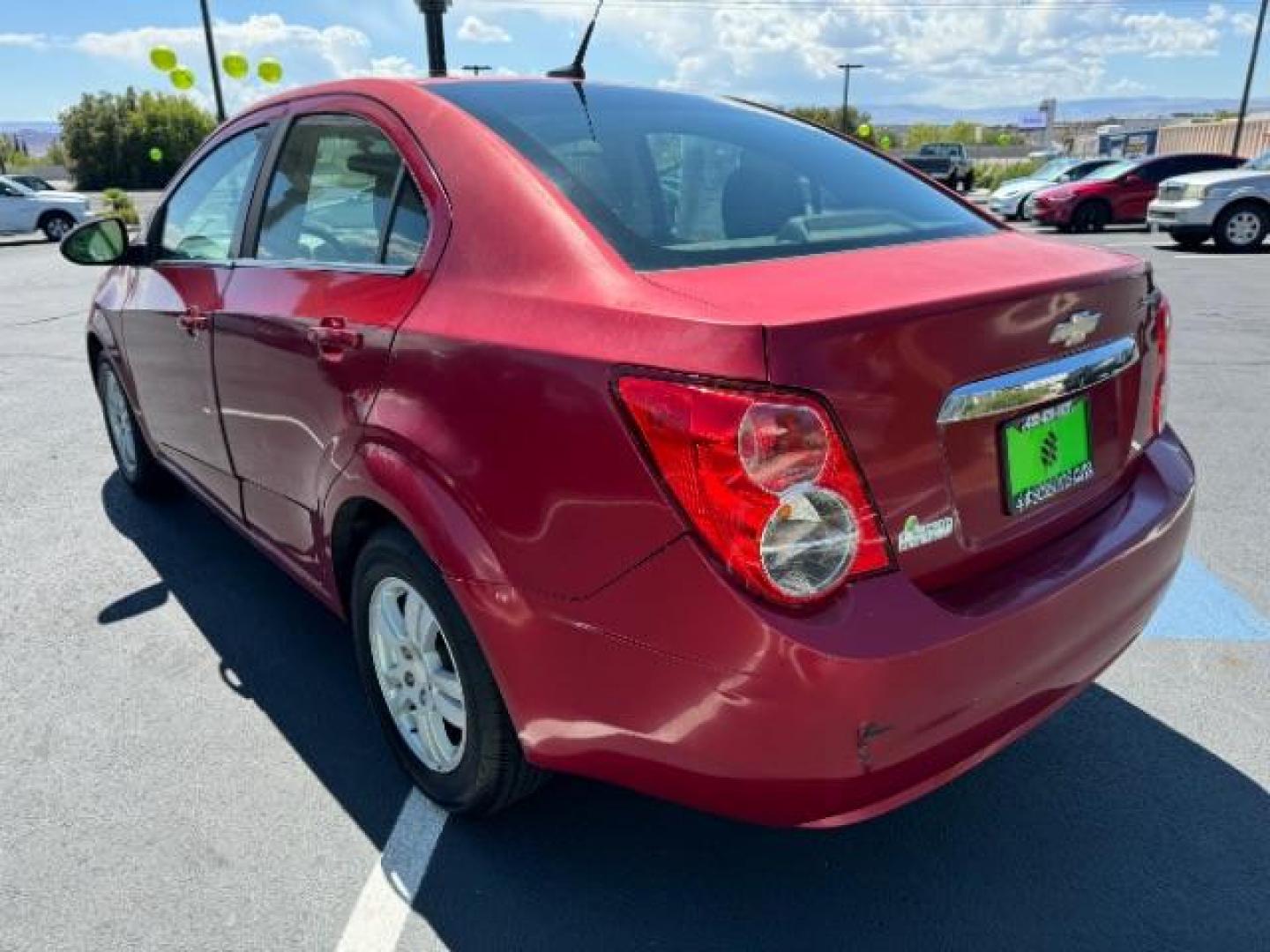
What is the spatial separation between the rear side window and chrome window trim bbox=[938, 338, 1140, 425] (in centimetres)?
122

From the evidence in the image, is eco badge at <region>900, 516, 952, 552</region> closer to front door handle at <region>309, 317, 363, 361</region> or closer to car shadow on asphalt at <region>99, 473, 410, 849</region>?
front door handle at <region>309, 317, 363, 361</region>

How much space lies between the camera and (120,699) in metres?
2.98

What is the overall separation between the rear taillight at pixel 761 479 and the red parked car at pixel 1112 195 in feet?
65.2

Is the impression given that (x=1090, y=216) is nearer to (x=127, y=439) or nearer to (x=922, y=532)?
(x=127, y=439)

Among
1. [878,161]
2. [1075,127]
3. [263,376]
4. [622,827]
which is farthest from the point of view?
[1075,127]

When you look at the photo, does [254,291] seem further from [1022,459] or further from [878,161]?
[1022,459]

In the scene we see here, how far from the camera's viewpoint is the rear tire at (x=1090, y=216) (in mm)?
18984

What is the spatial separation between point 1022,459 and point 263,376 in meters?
1.98

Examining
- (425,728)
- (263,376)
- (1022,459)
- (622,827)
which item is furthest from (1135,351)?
(263,376)

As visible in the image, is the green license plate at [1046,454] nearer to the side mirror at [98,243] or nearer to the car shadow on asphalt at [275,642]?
the car shadow on asphalt at [275,642]

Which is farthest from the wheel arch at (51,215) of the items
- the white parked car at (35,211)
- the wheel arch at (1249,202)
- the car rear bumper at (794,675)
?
the car rear bumper at (794,675)

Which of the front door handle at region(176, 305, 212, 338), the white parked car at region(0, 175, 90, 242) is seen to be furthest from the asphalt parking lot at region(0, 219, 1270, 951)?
the white parked car at region(0, 175, 90, 242)

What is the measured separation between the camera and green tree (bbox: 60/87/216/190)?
5269 cm

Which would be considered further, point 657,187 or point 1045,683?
point 657,187
